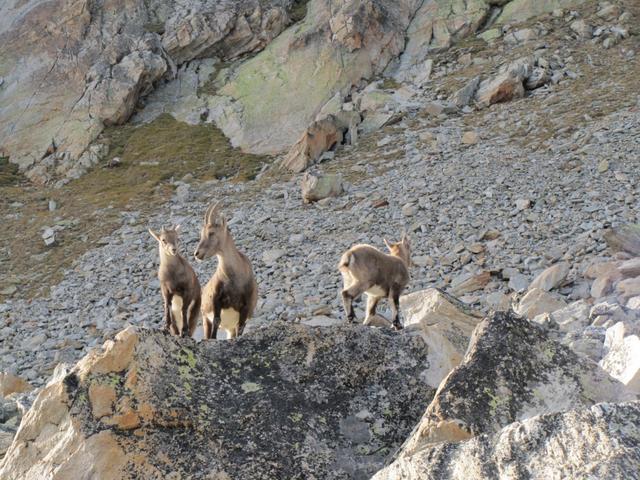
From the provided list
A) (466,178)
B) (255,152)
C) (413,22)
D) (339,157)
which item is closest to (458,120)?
(339,157)

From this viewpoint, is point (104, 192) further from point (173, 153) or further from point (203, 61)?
point (203, 61)

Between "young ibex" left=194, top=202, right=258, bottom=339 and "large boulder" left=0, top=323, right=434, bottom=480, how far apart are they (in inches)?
175

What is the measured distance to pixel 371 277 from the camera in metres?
12.3

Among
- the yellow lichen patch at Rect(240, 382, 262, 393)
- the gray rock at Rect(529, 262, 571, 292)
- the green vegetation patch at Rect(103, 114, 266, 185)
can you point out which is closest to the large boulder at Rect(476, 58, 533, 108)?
the green vegetation patch at Rect(103, 114, 266, 185)

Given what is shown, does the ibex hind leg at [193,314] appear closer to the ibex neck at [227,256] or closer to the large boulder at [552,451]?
the ibex neck at [227,256]

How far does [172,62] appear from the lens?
4503cm

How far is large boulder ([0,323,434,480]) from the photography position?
5309 millimetres

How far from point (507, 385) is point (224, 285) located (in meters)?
6.38

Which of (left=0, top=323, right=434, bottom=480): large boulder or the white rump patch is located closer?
(left=0, top=323, right=434, bottom=480): large boulder

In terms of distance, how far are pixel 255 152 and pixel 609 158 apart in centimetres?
1795

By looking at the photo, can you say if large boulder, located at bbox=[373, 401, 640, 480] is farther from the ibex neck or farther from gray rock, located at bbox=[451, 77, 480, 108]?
gray rock, located at bbox=[451, 77, 480, 108]

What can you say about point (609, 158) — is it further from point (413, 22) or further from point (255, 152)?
point (413, 22)

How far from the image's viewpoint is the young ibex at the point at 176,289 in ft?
37.4

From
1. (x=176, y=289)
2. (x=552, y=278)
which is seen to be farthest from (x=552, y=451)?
(x=552, y=278)
